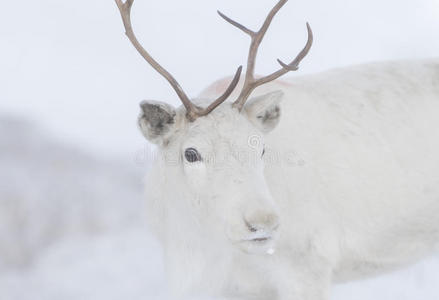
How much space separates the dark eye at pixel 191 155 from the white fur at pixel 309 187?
0.03m

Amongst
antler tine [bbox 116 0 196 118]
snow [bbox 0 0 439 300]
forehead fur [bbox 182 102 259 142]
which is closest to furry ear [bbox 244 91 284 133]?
forehead fur [bbox 182 102 259 142]

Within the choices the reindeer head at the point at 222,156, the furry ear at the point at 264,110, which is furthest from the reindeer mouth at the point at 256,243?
the furry ear at the point at 264,110

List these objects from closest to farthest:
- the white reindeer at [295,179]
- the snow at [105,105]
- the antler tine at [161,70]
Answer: the white reindeer at [295,179], the antler tine at [161,70], the snow at [105,105]

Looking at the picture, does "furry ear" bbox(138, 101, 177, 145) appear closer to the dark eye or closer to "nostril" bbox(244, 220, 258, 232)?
the dark eye

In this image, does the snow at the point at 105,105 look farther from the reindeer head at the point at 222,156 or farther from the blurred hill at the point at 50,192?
the reindeer head at the point at 222,156

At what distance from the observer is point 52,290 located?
5.90 meters

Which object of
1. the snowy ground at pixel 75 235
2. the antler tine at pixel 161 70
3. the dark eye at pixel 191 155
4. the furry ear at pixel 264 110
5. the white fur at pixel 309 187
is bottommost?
the snowy ground at pixel 75 235

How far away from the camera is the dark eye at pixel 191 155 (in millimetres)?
3434

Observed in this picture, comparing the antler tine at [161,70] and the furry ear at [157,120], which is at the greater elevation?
the antler tine at [161,70]

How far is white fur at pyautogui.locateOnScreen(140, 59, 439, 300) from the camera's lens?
3424mm

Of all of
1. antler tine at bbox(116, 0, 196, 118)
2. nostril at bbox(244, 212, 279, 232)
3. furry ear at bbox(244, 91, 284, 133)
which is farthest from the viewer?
furry ear at bbox(244, 91, 284, 133)

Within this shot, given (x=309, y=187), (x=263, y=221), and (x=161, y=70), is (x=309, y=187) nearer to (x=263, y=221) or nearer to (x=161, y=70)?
(x=263, y=221)

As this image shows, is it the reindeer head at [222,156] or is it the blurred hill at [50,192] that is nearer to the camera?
the reindeer head at [222,156]

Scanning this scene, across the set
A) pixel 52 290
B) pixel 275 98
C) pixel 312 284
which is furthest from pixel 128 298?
pixel 275 98
